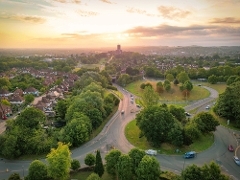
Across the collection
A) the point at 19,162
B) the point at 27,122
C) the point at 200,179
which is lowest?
the point at 19,162

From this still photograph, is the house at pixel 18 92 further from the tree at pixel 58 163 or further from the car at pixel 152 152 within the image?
the car at pixel 152 152

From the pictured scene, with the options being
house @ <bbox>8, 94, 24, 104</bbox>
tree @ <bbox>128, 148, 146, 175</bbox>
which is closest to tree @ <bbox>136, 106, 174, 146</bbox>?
tree @ <bbox>128, 148, 146, 175</bbox>

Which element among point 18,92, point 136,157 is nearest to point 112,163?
point 136,157

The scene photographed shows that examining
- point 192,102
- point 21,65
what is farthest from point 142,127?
point 21,65

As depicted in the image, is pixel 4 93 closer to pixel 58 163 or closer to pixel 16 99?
pixel 16 99

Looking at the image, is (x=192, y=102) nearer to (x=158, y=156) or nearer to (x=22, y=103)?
(x=158, y=156)

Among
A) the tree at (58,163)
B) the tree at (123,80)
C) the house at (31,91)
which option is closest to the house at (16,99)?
the house at (31,91)

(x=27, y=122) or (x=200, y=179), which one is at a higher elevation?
(x=27, y=122)

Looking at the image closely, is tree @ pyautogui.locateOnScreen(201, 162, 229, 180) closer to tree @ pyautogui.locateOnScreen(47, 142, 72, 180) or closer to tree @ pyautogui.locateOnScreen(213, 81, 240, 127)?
tree @ pyautogui.locateOnScreen(47, 142, 72, 180)
